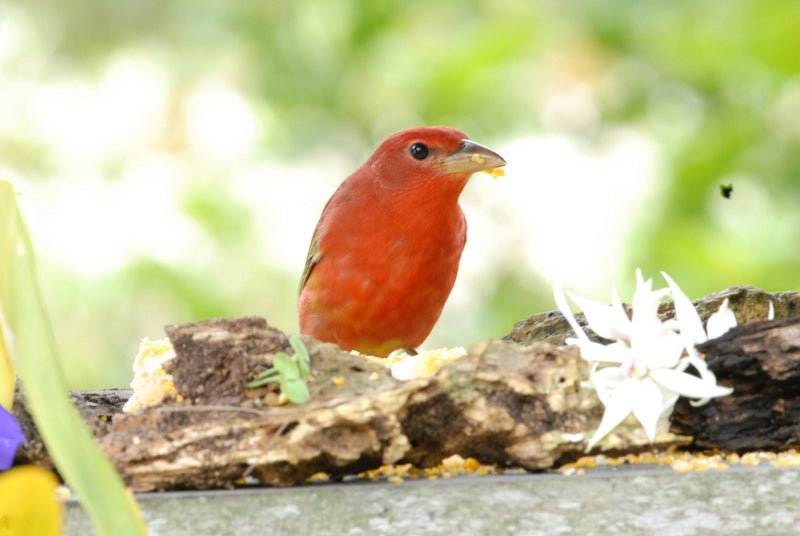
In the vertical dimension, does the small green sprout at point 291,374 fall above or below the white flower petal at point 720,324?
above

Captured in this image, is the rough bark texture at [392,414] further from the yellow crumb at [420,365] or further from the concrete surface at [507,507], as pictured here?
the yellow crumb at [420,365]

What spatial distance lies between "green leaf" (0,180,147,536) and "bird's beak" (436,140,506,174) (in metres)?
1.18

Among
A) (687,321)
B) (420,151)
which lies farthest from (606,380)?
(420,151)

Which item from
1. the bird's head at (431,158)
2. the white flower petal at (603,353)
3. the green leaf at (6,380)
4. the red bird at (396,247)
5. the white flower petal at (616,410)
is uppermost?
the bird's head at (431,158)

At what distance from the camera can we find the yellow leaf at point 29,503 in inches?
48.2

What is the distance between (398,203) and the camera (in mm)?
2430

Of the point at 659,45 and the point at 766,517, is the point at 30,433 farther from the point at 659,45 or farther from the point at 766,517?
the point at 659,45

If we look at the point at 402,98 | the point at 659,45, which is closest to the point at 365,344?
the point at 402,98

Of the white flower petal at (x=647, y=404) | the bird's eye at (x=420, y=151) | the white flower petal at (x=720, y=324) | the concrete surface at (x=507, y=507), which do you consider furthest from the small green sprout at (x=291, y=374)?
the bird's eye at (x=420, y=151)

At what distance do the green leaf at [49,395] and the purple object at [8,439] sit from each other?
291 millimetres

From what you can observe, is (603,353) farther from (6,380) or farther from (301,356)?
(6,380)

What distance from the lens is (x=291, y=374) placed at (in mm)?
1451

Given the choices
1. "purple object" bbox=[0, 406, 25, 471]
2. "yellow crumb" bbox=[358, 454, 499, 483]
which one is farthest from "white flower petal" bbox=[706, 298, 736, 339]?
"purple object" bbox=[0, 406, 25, 471]

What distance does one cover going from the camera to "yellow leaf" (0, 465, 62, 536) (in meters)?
1.22
